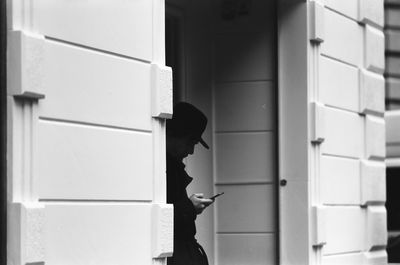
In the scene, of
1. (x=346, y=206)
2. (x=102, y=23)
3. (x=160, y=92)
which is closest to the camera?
(x=102, y=23)

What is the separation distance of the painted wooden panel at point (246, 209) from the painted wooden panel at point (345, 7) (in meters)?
1.54

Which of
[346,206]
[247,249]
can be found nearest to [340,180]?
[346,206]

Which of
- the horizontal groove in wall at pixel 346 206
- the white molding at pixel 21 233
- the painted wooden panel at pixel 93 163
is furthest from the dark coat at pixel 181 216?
the white molding at pixel 21 233

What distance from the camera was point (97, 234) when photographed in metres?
5.92

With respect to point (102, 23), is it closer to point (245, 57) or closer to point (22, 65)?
point (22, 65)

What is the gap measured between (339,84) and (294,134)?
819mm

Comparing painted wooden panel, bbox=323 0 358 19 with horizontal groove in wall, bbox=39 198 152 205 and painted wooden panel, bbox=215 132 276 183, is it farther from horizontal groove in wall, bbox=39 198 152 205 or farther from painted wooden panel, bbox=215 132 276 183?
horizontal groove in wall, bbox=39 198 152 205

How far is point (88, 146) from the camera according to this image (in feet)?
19.3

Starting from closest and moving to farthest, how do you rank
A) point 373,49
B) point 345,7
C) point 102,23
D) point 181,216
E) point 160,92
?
point 102,23 → point 160,92 → point 181,216 → point 345,7 → point 373,49

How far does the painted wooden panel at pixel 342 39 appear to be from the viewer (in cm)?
884

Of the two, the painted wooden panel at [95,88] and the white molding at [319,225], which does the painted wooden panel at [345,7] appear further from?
the painted wooden panel at [95,88]

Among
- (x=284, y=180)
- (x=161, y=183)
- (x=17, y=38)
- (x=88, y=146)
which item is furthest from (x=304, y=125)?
(x=17, y=38)

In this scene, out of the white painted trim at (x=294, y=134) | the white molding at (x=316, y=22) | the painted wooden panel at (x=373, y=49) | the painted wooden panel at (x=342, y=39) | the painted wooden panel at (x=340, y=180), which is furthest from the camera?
the painted wooden panel at (x=373, y=49)

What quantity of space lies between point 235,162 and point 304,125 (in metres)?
→ 0.60
